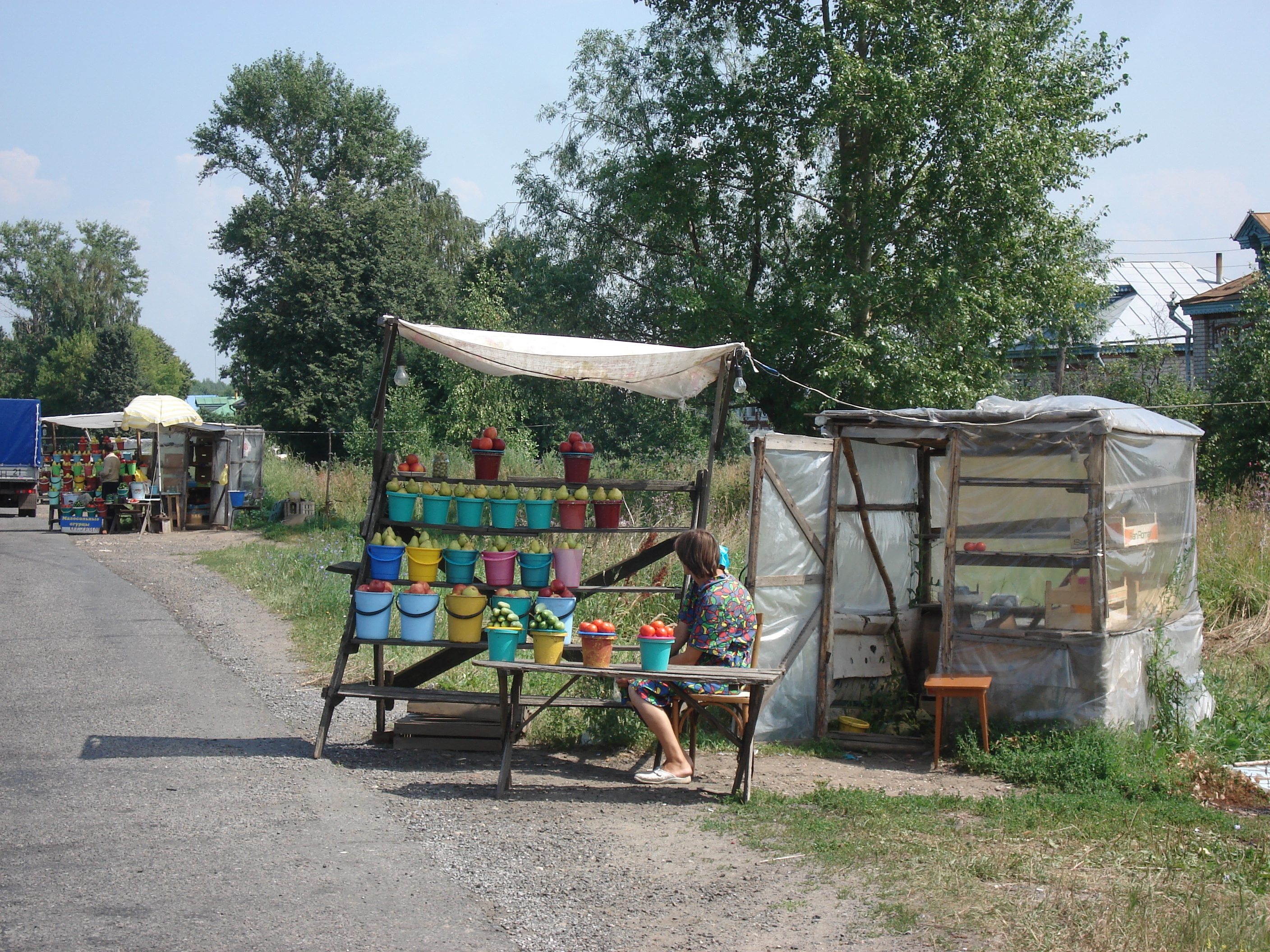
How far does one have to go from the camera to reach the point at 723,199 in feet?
69.1

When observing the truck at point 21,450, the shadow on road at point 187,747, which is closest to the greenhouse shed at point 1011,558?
the shadow on road at point 187,747

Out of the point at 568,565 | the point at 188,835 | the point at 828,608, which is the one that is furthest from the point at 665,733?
the point at 188,835

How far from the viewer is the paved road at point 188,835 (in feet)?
13.1

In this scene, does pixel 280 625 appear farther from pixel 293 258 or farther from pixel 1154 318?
pixel 1154 318

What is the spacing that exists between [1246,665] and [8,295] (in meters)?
80.5

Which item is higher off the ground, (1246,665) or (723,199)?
(723,199)

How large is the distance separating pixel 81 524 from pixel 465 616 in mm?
20267

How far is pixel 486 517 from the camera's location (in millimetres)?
7211

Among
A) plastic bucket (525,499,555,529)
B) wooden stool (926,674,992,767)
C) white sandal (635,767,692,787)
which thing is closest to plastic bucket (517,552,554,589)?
plastic bucket (525,499,555,529)

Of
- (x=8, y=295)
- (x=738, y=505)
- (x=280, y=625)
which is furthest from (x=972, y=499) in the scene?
(x=8, y=295)

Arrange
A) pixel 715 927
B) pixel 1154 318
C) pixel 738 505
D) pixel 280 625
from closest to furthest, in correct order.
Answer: pixel 715 927
pixel 280 625
pixel 738 505
pixel 1154 318

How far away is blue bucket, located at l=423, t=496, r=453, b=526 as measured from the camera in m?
7.03

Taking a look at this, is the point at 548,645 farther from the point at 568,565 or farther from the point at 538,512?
→ the point at 538,512

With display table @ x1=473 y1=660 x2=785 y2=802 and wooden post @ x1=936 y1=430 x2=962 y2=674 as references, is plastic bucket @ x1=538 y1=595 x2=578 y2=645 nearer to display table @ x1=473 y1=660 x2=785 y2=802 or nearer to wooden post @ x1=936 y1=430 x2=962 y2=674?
display table @ x1=473 y1=660 x2=785 y2=802
